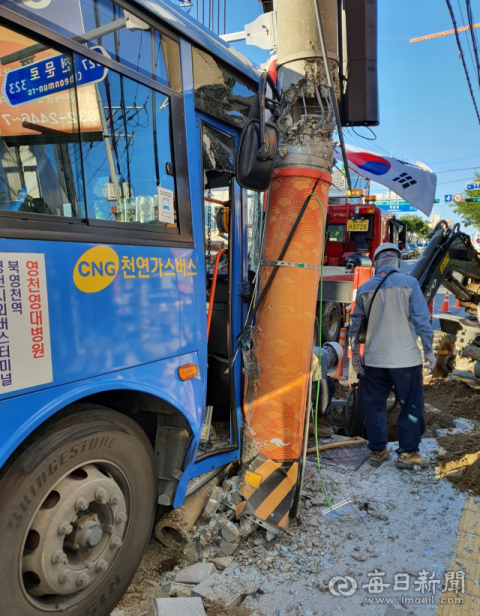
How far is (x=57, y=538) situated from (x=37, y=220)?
1.33 m

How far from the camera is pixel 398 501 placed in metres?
3.42

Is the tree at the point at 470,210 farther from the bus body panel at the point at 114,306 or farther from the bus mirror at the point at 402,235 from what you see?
the bus body panel at the point at 114,306

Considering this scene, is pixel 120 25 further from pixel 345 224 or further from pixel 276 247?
pixel 345 224

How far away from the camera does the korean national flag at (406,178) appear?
7160 millimetres

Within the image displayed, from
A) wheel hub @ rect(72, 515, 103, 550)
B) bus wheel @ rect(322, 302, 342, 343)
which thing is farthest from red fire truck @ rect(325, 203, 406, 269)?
wheel hub @ rect(72, 515, 103, 550)

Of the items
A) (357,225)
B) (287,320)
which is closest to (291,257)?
(287,320)

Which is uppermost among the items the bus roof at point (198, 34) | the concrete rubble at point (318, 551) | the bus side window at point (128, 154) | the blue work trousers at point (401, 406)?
the bus roof at point (198, 34)

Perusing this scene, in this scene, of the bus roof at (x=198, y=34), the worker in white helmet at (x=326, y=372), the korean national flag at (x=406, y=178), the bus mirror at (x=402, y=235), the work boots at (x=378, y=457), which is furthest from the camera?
the bus mirror at (x=402, y=235)

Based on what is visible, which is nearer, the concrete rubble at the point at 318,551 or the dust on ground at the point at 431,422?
the concrete rubble at the point at 318,551

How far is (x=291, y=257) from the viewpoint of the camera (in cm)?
297

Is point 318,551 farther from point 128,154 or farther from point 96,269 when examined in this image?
point 128,154

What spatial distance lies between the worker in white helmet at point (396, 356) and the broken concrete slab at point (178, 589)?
6.93ft

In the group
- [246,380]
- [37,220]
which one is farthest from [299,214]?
[37,220]

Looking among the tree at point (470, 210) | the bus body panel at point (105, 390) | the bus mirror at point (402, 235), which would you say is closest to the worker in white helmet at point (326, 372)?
the bus body panel at point (105, 390)
